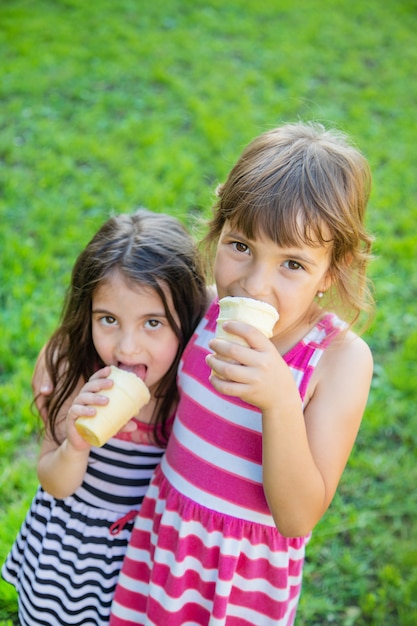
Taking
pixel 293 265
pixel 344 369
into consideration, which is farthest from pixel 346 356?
pixel 293 265

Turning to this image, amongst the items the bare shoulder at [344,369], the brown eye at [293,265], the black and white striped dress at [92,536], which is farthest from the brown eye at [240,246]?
the black and white striped dress at [92,536]

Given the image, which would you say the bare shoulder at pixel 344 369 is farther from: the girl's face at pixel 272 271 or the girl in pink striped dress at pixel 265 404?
the girl's face at pixel 272 271

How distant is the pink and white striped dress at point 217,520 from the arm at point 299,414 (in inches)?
2.9

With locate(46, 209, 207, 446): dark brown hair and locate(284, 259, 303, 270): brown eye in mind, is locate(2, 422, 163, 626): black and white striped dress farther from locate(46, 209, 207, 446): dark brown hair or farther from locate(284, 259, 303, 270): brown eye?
locate(284, 259, 303, 270): brown eye

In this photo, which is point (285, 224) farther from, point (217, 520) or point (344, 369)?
point (217, 520)

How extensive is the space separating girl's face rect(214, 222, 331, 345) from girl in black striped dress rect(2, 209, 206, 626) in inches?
11.7

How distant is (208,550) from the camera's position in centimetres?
189

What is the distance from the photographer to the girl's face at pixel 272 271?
1703 millimetres

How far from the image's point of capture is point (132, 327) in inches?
77.5

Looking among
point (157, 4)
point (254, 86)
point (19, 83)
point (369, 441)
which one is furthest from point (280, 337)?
point (157, 4)

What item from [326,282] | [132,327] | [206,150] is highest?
[326,282]

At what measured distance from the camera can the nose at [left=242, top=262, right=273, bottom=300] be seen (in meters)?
1.69

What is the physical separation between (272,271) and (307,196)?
20 cm

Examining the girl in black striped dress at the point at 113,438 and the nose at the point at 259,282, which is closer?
the nose at the point at 259,282
